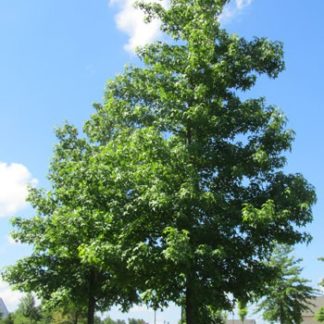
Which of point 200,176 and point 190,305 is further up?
point 200,176

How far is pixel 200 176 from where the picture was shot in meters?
12.6

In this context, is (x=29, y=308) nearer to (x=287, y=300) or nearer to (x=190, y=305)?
(x=287, y=300)

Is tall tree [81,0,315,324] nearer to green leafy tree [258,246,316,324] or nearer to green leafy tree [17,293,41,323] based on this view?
green leafy tree [258,246,316,324]

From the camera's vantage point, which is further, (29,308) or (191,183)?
(29,308)

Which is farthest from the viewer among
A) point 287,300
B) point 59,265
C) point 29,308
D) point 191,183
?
point 29,308

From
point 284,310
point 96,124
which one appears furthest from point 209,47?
point 284,310

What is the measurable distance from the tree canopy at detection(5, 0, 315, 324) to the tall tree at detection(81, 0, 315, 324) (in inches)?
1.2

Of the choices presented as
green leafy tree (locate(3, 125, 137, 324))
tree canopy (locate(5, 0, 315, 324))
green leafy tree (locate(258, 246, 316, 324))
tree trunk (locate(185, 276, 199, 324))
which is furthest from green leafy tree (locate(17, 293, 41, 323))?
tree trunk (locate(185, 276, 199, 324))

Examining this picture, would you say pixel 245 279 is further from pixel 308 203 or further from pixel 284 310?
pixel 284 310

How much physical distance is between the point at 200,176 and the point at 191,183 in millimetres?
1125

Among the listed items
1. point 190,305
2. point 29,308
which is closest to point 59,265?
point 190,305

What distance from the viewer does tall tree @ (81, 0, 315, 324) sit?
1138cm

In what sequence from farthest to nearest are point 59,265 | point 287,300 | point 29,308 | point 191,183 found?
1. point 29,308
2. point 287,300
3. point 59,265
4. point 191,183

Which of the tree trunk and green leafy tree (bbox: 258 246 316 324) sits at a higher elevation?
green leafy tree (bbox: 258 246 316 324)
